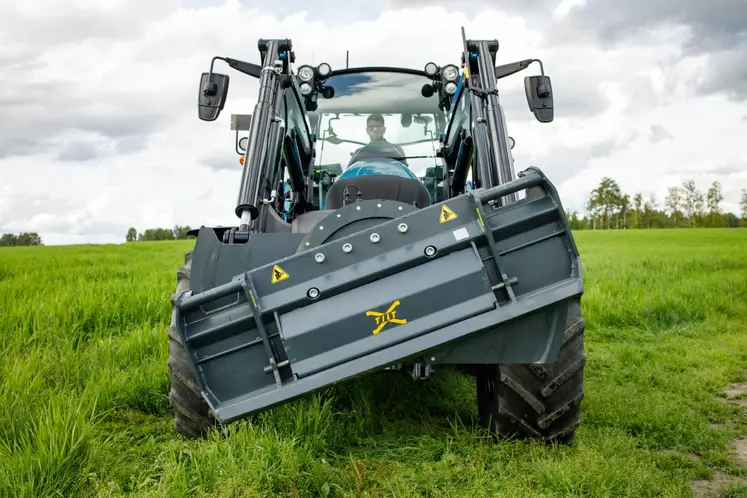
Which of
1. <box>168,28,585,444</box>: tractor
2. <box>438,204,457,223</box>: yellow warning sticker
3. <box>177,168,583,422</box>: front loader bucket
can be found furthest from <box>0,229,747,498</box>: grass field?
<box>438,204,457,223</box>: yellow warning sticker

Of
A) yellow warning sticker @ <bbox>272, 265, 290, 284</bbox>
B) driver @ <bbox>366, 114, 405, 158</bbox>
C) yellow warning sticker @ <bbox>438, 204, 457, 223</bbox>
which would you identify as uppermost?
driver @ <bbox>366, 114, 405, 158</bbox>

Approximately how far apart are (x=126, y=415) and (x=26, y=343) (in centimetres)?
219

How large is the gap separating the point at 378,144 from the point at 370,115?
308 mm

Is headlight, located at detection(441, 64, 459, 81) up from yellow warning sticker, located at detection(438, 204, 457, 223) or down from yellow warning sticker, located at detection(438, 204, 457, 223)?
up

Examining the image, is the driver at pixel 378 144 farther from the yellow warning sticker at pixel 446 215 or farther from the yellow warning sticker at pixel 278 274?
the yellow warning sticker at pixel 278 274

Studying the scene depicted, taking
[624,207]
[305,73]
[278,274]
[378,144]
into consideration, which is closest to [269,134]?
[305,73]

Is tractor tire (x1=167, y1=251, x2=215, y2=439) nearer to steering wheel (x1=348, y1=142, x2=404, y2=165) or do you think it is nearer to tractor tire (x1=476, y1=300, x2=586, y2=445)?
tractor tire (x1=476, y1=300, x2=586, y2=445)

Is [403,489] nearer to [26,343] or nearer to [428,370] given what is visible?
[428,370]

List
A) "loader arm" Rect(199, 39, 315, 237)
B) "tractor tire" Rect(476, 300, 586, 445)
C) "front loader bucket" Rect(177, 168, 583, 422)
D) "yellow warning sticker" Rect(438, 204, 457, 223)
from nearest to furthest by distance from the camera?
"front loader bucket" Rect(177, 168, 583, 422) < "yellow warning sticker" Rect(438, 204, 457, 223) < "tractor tire" Rect(476, 300, 586, 445) < "loader arm" Rect(199, 39, 315, 237)

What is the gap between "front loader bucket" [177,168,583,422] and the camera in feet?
9.66

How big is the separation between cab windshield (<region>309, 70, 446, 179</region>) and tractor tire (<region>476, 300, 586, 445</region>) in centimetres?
258

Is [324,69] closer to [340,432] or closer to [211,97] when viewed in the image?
[211,97]

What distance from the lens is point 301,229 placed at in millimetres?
4176

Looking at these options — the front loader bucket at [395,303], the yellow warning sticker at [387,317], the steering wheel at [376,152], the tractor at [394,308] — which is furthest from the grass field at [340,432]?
the steering wheel at [376,152]
